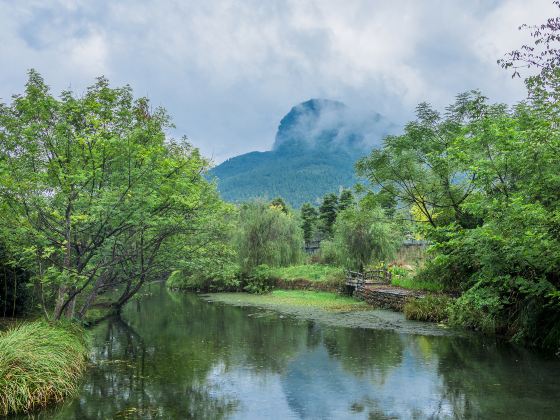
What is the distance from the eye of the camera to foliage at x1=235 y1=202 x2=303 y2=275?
1594 inches

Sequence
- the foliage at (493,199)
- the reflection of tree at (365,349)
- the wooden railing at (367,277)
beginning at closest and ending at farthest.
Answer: the foliage at (493,199) → the reflection of tree at (365,349) → the wooden railing at (367,277)

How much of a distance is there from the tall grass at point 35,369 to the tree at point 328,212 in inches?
1870

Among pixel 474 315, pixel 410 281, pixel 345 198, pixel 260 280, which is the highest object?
pixel 345 198

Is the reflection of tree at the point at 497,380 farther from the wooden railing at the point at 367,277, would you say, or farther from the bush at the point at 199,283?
the bush at the point at 199,283

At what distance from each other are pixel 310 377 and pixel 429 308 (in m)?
11.1

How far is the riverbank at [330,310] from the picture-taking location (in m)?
21.2

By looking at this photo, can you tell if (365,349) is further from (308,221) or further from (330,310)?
(308,221)

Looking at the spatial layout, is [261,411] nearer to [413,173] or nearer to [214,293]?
[413,173]

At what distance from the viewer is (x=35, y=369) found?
1032 centimetres

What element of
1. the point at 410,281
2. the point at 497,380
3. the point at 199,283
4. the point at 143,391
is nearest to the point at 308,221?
the point at 199,283

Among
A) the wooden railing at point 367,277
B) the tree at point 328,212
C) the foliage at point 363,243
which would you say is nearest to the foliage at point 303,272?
the foliage at point 363,243

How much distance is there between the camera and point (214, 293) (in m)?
41.3

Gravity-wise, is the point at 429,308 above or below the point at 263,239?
below

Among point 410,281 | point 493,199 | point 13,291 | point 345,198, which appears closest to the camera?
point 493,199
